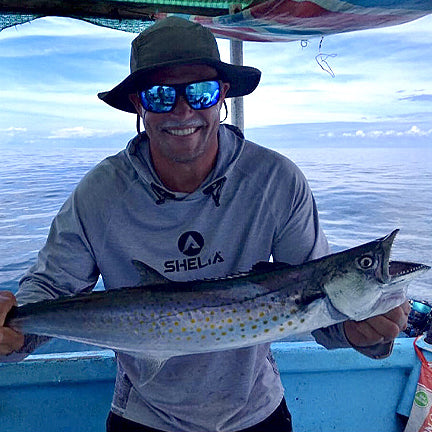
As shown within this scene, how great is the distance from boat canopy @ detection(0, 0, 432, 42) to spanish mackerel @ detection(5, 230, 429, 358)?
4.93 feet

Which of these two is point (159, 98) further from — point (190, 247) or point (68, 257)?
point (68, 257)

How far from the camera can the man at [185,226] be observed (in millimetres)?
2049

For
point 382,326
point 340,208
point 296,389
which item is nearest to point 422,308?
point 296,389

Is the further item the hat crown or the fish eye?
the hat crown

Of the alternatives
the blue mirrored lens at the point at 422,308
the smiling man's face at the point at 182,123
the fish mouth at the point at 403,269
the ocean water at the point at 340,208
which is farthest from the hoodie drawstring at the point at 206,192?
the ocean water at the point at 340,208

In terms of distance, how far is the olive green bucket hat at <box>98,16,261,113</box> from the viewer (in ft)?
6.68

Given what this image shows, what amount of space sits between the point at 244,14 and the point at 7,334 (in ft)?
7.74

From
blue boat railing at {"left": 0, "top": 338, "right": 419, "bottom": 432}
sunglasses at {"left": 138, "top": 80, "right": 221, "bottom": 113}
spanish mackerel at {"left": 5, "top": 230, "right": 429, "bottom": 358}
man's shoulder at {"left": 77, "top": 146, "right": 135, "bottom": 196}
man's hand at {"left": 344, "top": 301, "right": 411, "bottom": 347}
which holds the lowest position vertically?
blue boat railing at {"left": 0, "top": 338, "right": 419, "bottom": 432}

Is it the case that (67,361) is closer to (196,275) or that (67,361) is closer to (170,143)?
(196,275)

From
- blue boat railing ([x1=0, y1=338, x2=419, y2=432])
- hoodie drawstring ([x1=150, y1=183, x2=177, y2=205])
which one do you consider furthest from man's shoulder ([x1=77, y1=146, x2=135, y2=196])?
blue boat railing ([x1=0, y1=338, x2=419, y2=432])

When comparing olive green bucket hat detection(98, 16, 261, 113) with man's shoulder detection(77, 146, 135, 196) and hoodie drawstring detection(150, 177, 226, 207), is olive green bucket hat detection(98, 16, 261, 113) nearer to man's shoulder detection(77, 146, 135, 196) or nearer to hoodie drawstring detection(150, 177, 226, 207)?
man's shoulder detection(77, 146, 135, 196)

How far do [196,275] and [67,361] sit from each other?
1.33m

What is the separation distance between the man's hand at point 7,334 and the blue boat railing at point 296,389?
1.18m

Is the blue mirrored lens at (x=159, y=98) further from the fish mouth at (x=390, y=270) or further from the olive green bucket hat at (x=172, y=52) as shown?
the fish mouth at (x=390, y=270)
